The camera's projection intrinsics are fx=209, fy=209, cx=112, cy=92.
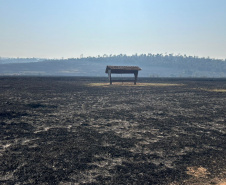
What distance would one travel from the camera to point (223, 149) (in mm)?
7695

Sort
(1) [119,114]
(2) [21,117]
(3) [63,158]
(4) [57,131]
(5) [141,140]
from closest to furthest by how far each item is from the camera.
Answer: (3) [63,158] → (5) [141,140] → (4) [57,131] → (2) [21,117] → (1) [119,114]

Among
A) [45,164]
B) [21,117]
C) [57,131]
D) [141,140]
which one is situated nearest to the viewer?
[45,164]

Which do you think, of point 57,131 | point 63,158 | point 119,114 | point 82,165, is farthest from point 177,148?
point 119,114

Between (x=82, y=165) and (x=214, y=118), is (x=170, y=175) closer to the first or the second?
(x=82, y=165)

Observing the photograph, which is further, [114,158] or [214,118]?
[214,118]

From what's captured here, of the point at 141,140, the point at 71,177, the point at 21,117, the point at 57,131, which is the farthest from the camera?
the point at 21,117

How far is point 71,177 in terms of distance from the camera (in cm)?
552

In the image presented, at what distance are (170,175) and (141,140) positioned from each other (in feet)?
9.73

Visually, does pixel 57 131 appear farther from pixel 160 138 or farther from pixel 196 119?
pixel 196 119

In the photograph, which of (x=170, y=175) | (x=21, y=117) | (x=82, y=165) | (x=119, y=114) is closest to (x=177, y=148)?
(x=170, y=175)

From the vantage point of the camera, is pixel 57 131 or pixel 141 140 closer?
pixel 141 140

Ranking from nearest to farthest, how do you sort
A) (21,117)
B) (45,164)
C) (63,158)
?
(45,164), (63,158), (21,117)

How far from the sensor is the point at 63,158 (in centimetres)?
673

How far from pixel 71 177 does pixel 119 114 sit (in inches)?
338
